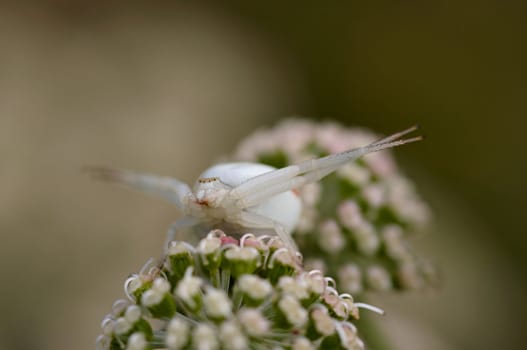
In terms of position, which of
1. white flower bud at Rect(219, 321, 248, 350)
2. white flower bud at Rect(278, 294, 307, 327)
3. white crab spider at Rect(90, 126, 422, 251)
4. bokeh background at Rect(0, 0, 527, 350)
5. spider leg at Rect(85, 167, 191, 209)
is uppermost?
bokeh background at Rect(0, 0, 527, 350)

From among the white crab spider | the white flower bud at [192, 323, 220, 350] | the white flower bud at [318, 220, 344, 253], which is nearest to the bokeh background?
the white flower bud at [318, 220, 344, 253]

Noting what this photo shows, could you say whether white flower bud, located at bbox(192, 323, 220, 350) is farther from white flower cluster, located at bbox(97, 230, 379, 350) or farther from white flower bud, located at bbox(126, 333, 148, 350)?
white flower bud, located at bbox(126, 333, 148, 350)

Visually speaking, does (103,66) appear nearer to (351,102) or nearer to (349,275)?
(351,102)

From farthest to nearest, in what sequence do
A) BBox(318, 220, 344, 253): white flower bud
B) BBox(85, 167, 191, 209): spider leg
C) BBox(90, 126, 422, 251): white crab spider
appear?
BBox(318, 220, 344, 253): white flower bud → BBox(85, 167, 191, 209): spider leg → BBox(90, 126, 422, 251): white crab spider

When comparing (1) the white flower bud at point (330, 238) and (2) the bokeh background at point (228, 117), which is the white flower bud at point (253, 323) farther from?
(2) the bokeh background at point (228, 117)

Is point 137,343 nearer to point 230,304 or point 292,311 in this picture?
point 230,304

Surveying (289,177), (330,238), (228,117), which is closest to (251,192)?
(289,177)
